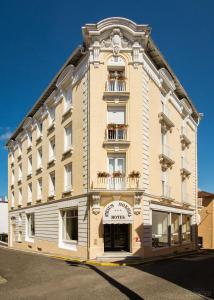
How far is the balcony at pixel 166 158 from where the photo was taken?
2690 cm

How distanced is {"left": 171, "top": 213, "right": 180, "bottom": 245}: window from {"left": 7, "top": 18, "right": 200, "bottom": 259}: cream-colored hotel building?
3.2 inches

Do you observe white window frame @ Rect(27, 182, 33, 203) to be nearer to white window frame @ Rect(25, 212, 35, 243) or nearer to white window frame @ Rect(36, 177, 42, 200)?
white window frame @ Rect(25, 212, 35, 243)

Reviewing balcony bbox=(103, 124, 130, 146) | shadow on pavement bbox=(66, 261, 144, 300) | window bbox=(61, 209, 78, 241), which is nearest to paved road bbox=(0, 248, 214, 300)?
shadow on pavement bbox=(66, 261, 144, 300)

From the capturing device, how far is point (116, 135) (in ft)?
76.5

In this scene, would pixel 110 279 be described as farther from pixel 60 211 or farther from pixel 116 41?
pixel 116 41

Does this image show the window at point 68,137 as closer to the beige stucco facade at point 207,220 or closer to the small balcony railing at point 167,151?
the small balcony railing at point 167,151

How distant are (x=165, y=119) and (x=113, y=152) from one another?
22.5 ft

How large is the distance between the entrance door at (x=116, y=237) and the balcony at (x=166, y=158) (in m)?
6.56

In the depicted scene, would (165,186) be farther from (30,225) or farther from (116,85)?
(30,225)

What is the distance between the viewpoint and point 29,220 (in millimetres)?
36938

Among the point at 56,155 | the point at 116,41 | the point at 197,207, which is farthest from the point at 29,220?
the point at 116,41

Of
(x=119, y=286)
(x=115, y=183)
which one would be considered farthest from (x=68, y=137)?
(x=119, y=286)

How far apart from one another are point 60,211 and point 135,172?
8290mm

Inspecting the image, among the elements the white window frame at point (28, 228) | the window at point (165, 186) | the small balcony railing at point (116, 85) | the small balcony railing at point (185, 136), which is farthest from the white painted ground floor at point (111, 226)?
the small balcony railing at point (116, 85)
